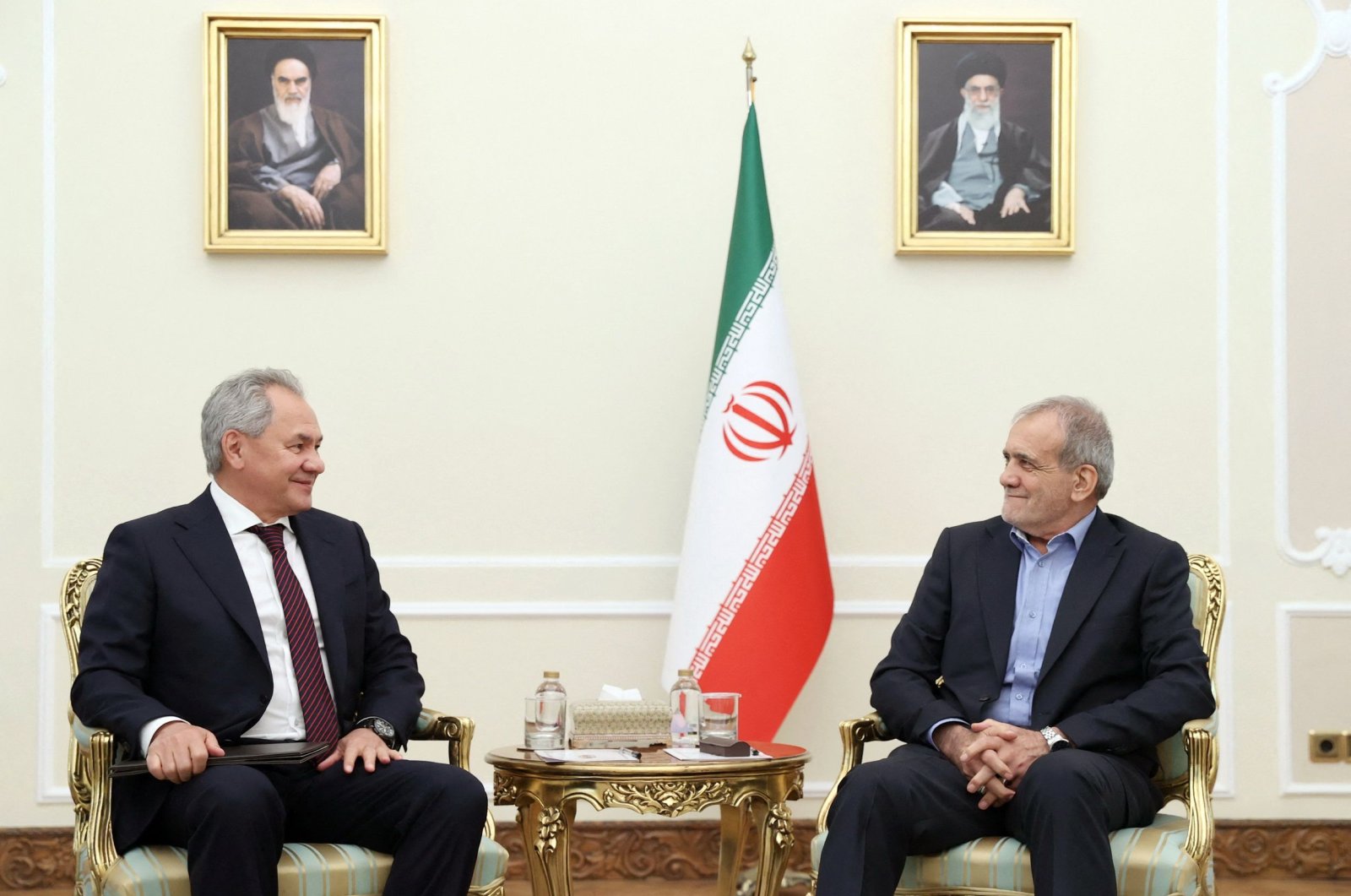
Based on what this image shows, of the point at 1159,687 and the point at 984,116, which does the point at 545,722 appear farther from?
the point at 984,116

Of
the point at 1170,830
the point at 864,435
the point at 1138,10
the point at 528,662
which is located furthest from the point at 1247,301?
the point at 528,662

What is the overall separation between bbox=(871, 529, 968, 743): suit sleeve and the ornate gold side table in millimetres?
249

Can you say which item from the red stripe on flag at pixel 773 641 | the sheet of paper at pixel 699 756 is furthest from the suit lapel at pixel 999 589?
the red stripe on flag at pixel 773 641

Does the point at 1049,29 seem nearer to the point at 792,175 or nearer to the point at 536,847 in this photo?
the point at 792,175

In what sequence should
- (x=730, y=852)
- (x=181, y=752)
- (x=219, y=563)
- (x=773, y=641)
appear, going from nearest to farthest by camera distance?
(x=181, y=752) < (x=219, y=563) < (x=730, y=852) < (x=773, y=641)

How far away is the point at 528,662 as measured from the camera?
4699 mm

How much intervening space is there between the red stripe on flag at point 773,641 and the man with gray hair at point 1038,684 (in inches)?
33.1

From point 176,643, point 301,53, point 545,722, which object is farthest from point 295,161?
point 545,722

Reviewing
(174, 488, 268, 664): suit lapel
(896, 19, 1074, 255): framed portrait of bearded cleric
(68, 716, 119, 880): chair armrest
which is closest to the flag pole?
(896, 19, 1074, 255): framed portrait of bearded cleric

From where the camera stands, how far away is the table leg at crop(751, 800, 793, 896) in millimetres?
3357

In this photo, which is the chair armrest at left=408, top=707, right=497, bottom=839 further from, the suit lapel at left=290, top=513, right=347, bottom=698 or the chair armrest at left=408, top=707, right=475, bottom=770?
the suit lapel at left=290, top=513, right=347, bottom=698

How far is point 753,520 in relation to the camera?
433 centimetres

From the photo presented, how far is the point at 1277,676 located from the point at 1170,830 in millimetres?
1899

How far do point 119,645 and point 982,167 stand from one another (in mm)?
3046
